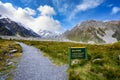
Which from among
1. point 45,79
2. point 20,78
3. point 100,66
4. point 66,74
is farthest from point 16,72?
point 100,66

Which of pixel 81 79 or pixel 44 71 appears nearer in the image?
pixel 81 79

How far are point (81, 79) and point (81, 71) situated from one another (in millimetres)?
1932

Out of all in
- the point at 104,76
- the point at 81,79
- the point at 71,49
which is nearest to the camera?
the point at 81,79

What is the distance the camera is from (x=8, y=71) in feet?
69.7

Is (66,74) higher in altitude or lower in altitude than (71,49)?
lower

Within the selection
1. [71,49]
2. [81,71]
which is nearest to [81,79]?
[81,71]

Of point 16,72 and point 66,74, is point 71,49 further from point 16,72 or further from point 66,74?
point 16,72

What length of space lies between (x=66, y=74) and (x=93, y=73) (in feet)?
9.30

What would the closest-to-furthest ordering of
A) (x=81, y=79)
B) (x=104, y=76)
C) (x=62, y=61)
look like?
1. (x=81, y=79)
2. (x=104, y=76)
3. (x=62, y=61)

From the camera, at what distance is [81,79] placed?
17844 mm

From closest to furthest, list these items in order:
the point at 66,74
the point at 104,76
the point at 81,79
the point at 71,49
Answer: the point at 81,79
the point at 104,76
the point at 66,74
the point at 71,49

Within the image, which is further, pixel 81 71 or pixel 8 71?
pixel 8 71

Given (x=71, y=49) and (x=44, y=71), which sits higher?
(x=71, y=49)

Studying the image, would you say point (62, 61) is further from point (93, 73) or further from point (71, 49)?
point (93, 73)
